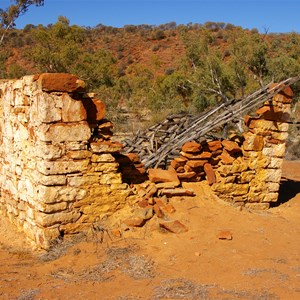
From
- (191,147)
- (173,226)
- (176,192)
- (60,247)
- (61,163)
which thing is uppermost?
(191,147)

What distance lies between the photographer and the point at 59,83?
5.36 m

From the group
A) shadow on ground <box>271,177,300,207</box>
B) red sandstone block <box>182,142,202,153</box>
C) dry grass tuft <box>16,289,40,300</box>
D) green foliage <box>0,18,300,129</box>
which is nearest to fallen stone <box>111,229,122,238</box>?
dry grass tuft <box>16,289,40,300</box>

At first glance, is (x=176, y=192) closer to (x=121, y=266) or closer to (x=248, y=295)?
(x=121, y=266)

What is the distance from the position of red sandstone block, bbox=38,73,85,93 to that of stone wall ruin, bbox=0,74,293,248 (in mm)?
12

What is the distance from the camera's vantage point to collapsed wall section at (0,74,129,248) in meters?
5.39

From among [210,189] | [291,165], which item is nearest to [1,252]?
[210,189]

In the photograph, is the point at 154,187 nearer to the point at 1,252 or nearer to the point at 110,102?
the point at 1,252

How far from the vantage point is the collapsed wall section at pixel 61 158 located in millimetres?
5387

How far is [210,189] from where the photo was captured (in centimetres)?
708

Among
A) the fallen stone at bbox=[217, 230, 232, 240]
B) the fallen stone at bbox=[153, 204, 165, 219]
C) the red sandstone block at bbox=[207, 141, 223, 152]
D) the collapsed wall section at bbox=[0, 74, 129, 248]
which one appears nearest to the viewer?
the collapsed wall section at bbox=[0, 74, 129, 248]

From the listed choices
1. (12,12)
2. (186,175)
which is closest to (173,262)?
(186,175)

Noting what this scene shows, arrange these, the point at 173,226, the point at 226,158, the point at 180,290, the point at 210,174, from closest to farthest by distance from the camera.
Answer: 1. the point at 180,290
2. the point at 173,226
3. the point at 210,174
4. the point at 226,158

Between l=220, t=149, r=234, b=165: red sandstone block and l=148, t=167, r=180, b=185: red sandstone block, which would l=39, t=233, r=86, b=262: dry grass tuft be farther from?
l=220, t=149, r=234, b=165: red sandstone block

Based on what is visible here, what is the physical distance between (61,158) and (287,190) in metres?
6.01
